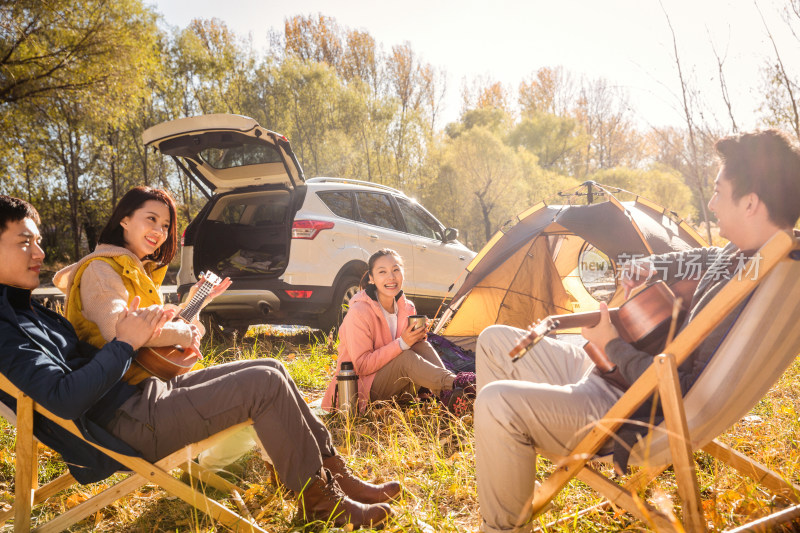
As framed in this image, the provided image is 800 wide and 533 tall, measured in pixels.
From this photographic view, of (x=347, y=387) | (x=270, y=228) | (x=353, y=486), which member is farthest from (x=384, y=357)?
(x=270, y=228)

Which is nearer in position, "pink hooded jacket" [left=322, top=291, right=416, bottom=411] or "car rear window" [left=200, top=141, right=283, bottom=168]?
"pink hooded jacket" [left=322, top=291, right=416, bottom=411]

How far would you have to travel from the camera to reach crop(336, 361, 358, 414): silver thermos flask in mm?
3258

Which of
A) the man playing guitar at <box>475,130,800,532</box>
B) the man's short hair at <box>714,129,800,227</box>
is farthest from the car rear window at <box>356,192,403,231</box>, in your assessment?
the man's short hair at <box>714,129,800,227</box>

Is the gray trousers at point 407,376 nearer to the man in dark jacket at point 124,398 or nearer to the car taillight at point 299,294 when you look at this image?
the man in dark jacket at point 124,398

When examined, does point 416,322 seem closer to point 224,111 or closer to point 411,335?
point 411,335

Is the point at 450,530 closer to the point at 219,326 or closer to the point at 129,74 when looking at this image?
the point at 219,326

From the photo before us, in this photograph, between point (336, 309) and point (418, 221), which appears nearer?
point (336, 309)

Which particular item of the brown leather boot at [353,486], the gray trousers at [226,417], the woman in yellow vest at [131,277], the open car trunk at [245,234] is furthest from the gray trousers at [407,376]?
the open car trunk at [245,234]

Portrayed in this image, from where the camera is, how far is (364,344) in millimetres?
3389

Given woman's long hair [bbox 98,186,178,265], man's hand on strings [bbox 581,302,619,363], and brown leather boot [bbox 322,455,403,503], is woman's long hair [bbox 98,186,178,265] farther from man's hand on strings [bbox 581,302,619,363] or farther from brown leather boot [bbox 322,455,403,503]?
man's hand on strings [bbox 581,302,619,363]

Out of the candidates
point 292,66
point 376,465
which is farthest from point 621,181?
point 376,465

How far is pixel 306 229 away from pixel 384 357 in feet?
7.26

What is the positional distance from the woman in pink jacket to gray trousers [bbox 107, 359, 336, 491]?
4.24ft

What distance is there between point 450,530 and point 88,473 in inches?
54.4
